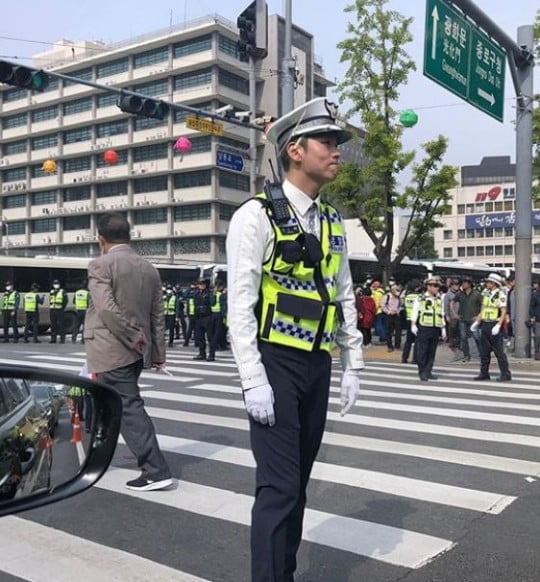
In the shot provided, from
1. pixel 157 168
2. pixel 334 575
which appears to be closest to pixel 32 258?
pixel 334 575

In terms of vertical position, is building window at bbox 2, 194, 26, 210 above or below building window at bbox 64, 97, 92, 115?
below

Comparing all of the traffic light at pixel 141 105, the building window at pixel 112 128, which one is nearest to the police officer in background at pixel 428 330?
the traffic light at pixel 141 105

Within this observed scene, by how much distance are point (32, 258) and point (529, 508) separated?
2426 centimetres

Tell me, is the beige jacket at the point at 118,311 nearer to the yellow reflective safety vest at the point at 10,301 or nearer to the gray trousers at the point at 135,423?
the gray trousers at the point at 135,423

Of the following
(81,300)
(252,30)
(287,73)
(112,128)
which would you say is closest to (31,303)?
(81,300)

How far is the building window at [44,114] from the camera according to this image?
2677 inches

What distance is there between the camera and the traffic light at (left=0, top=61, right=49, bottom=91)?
43.9 feet

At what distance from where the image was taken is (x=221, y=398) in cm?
956

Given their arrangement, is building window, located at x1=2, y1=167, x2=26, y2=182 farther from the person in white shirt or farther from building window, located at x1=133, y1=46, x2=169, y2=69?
the person in white shirt

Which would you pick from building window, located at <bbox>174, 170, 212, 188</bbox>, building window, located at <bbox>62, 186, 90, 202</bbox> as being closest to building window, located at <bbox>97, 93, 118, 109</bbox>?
building window, located at <bbox>62, 186, 90, 202</bbox>

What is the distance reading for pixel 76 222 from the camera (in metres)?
67.5

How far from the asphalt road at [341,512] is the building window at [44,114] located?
65459 mm

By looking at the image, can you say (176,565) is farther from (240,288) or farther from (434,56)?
(434,56)

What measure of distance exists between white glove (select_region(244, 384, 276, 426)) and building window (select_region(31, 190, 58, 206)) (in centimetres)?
6944
